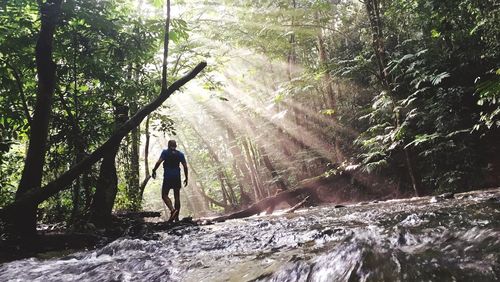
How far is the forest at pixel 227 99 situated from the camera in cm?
569

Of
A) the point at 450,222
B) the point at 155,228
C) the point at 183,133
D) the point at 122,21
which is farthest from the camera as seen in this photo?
the point at 183,133

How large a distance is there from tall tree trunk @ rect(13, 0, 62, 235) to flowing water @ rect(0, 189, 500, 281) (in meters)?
0.91

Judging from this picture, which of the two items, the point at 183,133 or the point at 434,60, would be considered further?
the point at 183,133

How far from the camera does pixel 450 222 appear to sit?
338 cm

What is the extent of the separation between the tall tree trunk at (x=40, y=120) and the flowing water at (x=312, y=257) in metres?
0.91

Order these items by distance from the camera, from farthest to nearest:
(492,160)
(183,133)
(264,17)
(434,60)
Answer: (183,133)
(264,17)
(434,60)
(492,160)

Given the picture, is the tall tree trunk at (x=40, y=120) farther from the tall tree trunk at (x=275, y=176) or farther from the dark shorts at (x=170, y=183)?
the tall tree trunk at (x=275, y=176)

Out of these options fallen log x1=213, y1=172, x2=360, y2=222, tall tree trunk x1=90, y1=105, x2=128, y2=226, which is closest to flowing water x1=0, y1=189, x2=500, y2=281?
tall tree trunk x1=90, y1=105, x2=128, y2=226

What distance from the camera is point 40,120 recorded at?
512 centimetres

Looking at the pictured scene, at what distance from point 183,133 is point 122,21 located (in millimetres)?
27430

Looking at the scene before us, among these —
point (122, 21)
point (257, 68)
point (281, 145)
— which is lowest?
point (281, 145)

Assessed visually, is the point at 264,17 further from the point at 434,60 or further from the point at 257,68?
the point at 434,60

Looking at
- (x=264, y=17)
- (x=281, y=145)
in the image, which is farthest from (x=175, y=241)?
(x=281, y=145)

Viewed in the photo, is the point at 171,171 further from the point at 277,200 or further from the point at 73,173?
the point at 277,200
